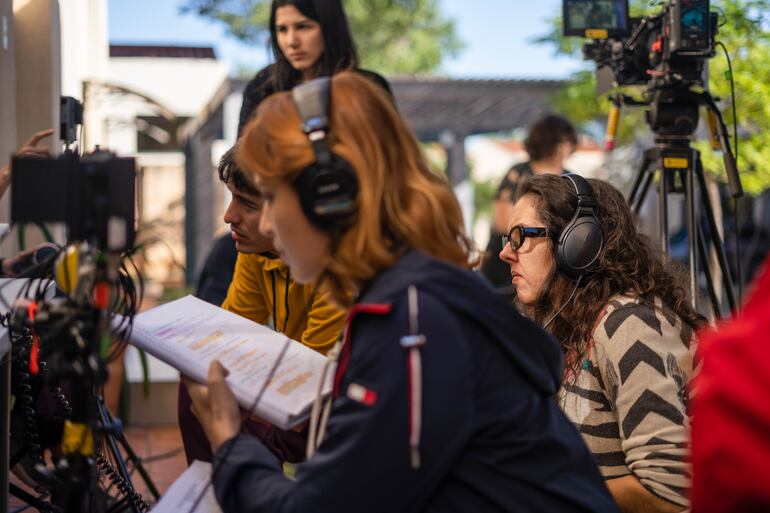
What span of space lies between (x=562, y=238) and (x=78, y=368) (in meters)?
1.17

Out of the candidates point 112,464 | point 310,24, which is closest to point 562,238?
point 112,464

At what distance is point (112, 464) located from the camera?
212 centimetres

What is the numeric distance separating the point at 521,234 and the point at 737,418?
1.38 m

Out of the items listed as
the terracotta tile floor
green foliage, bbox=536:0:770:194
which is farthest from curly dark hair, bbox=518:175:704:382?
the terracotta tile floor

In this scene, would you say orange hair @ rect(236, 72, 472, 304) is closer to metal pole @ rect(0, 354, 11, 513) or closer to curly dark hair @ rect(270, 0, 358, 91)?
metal pole @ rect(0, 354, 11, 513)

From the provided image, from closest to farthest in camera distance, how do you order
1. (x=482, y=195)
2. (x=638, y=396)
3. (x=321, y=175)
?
(x=321, y=175) < (x=638, y=396) < (x=482, y=195)

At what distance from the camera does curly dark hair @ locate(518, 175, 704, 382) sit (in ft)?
6.66

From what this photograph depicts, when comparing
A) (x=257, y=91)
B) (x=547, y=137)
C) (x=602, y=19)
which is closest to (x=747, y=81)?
(x=547, y=137)

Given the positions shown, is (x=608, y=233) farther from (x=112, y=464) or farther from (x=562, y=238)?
(x=112, y=464)

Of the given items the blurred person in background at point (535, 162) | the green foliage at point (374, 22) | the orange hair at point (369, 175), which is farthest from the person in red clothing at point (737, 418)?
the green foliage at point (374, 22)

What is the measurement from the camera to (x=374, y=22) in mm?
25203

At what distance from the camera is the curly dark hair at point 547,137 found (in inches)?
193

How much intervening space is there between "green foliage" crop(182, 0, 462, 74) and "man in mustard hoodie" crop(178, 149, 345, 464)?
20.8m

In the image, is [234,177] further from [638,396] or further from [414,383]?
[414,383]
